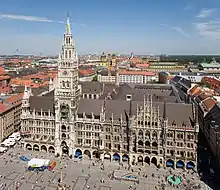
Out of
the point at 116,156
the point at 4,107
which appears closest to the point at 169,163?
the point at 116,156

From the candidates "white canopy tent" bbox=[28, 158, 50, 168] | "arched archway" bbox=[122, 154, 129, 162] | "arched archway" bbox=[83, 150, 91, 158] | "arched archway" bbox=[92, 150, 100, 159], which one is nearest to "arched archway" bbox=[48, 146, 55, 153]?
"white canopy tent" bbox=[28, 158, 50, 168]

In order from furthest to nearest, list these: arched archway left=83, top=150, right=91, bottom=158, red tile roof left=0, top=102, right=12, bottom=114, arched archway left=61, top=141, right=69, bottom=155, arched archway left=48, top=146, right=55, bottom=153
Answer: red tile roof left=0, top=102, right=12, bottom=114, arched archway left=48, top=146, right=55, bottom=153, arched archway left=61, top=141, right=69, bottom=155, arched archway left=83, top=150, right=91, bottom=158

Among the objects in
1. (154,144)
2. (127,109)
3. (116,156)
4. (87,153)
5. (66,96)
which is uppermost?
(66,96)

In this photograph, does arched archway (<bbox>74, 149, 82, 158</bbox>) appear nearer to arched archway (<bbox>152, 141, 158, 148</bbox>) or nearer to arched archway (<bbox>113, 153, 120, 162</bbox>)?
arched archway (<bbox>113, 153, 120, 162</bbox>)

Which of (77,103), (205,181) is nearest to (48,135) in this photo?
(77,103)

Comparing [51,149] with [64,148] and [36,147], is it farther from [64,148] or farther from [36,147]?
[36,147]

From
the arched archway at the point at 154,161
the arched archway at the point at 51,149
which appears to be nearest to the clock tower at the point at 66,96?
the arched archway at the point at 51,149
